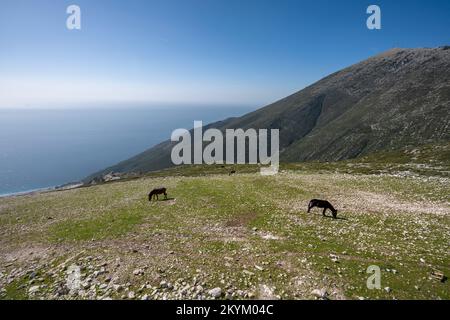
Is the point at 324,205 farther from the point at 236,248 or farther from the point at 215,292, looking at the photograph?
the point at 215,292

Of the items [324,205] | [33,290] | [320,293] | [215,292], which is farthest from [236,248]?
[33,290]

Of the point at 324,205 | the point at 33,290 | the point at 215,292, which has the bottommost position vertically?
the point at 33,290

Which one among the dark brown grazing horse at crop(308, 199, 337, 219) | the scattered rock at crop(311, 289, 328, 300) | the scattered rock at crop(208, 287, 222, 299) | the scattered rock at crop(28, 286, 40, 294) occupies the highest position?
the dark brown grazing horse at crop(308, 199, 337, 219)

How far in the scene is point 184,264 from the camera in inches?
591

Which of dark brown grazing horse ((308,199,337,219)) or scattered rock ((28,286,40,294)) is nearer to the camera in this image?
scattered rock ((28,286,40,294))

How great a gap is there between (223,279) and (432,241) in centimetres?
1369

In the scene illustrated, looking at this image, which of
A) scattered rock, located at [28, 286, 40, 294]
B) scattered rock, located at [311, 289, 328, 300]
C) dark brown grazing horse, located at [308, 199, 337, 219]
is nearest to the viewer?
scattered rock, located at [311, 289, 328, 300]

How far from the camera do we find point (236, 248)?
16.8 metres

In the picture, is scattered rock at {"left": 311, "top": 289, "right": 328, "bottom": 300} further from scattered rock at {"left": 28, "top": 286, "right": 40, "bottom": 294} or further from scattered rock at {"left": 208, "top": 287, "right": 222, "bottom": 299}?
scattered rock at {"left": 28, "top": 286, "right": 40, "bottom": 294}

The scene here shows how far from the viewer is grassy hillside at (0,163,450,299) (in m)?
12.8

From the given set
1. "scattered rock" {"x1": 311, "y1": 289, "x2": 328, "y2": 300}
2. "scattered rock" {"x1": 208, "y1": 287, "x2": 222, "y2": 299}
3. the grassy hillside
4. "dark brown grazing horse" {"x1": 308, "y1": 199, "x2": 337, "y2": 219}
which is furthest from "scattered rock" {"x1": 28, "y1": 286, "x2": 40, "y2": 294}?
"dark brown grazing horse" {"x1": 308, "y1": 199, "x2": 337, "y2": 219}

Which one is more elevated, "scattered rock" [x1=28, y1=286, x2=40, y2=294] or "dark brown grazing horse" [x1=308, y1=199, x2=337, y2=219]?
"dark brown grazing horse" [x1=308, y1=199, x2=337, y2=219]
